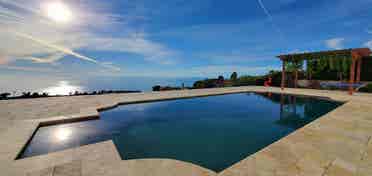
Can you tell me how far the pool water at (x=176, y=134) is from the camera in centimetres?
308

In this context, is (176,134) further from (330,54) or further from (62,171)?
(330,54)

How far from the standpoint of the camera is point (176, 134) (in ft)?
13.8

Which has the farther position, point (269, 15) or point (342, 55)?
point (269, 15)

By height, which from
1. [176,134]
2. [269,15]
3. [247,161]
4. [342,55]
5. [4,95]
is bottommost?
[176,134]

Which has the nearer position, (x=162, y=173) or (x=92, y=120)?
(x=162, y=173)

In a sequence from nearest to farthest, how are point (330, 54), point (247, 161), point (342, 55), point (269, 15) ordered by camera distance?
point (247, 161) → point (330, 54) → point (342, 55) → point (269, 15)

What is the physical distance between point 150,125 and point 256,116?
13.5 ft

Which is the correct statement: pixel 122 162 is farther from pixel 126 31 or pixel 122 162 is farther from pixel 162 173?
pixel 126 31

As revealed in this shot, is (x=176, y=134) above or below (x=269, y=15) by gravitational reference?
below

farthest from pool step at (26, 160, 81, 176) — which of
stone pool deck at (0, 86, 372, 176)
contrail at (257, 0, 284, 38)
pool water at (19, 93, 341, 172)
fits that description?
contrail at (257, 0, 284, 38)

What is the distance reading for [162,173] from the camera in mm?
2027

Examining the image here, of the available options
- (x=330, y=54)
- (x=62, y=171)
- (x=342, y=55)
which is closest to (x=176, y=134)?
(x=62, y=171)

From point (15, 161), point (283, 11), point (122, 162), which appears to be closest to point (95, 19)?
point (15, 161)

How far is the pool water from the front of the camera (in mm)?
3082
